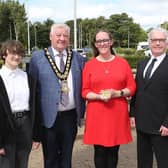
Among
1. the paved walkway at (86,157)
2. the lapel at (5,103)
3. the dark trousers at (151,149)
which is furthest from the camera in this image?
the paved walkway at (86,157)

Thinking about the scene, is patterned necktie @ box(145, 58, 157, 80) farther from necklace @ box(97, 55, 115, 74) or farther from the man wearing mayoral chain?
the man wearing mayoral chain

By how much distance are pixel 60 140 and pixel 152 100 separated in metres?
1.21

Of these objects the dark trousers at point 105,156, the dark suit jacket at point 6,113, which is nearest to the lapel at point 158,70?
the dark trousers at point 105,156

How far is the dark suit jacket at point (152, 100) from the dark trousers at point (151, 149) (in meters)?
0.10

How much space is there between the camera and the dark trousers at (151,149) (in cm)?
436

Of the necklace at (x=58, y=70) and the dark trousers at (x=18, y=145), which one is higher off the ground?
the necklace at (x=58, y=70)

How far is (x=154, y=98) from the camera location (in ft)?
13.9

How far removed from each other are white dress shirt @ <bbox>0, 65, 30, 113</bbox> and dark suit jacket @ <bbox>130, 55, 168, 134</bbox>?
48.4 inches

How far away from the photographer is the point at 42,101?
4.50m

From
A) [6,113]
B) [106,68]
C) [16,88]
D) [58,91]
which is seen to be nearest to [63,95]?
[58,91]

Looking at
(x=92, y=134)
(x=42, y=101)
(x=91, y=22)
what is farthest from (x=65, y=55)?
(x=91, y=22)

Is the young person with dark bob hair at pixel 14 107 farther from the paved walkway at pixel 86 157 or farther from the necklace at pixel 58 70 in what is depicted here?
the paved walkway at pixel 86 157

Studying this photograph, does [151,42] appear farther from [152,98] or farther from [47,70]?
[47,70]

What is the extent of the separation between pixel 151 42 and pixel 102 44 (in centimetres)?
55
